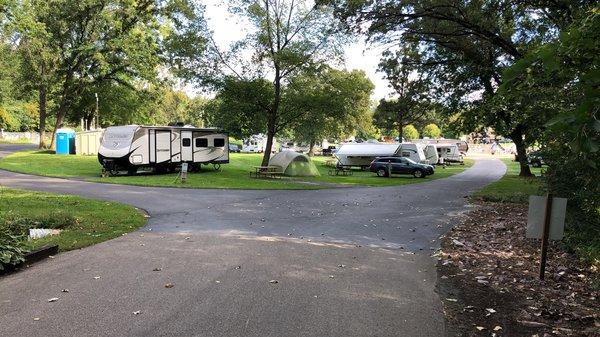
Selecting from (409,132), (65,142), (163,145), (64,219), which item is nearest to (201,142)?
(163,145)

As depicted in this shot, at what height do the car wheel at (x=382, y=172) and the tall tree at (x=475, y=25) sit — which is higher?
the tall tree at (x=475, y=25)

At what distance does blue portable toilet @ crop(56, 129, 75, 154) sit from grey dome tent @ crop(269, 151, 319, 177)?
67.7 ft

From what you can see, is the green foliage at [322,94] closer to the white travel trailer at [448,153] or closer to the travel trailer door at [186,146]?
the travel trailer door at [186,146]

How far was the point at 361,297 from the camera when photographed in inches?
→ 241

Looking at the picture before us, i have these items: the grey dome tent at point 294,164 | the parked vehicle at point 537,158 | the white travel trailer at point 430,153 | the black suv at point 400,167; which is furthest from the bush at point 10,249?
the white travel trailer at point 430,153

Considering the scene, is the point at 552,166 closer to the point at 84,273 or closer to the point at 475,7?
the point at 475,7

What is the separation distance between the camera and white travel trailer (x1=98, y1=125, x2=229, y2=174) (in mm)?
27656

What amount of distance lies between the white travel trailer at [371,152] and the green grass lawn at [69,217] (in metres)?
30.1

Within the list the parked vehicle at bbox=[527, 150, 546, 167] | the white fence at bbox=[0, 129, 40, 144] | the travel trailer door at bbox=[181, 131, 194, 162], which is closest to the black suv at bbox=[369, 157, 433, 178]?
the travel trailer door at bbox=[181, 131, 194, 162]

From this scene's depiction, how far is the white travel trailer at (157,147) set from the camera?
27656 millimetres

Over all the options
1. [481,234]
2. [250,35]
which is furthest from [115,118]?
[481,234]

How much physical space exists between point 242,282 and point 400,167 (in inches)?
1191

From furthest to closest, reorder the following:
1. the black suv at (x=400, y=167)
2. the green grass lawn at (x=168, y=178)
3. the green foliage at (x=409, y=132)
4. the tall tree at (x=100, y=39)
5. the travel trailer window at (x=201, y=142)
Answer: the green foliage at (x=409, y=132), the tall tree at (x=100, y=39), the black suv at (x=400, y=167), the travel trailer window at (x=201, y=142), the green grass lawn at (x=168, y=178)

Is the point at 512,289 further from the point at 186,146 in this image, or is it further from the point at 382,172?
the point at 382,172
